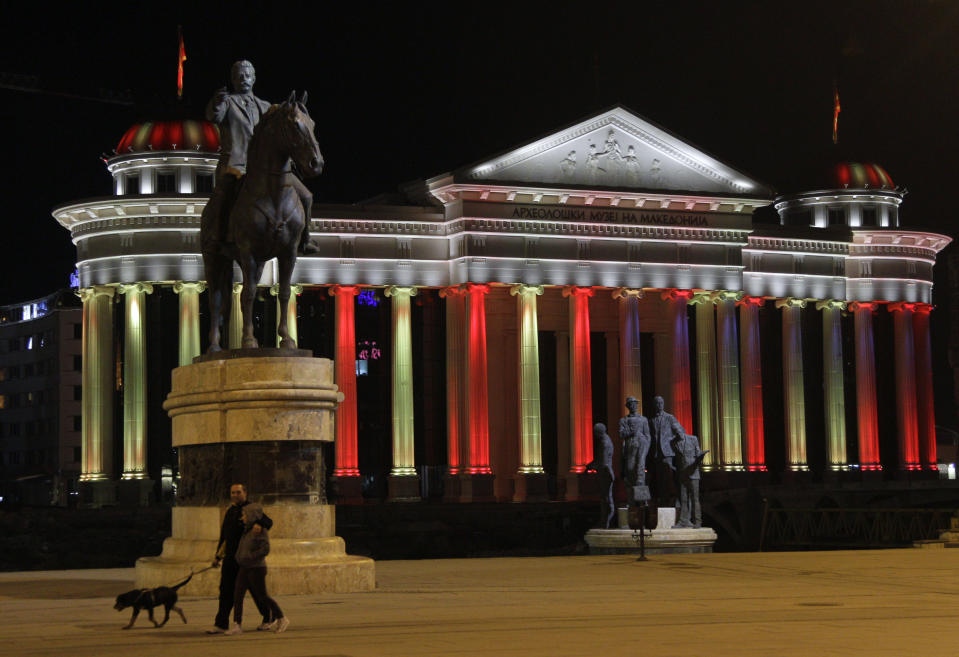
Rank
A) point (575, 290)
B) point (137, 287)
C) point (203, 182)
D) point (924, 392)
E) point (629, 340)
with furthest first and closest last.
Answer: point (924, 392) < point (629, 340) < point (575, 290) < point (203, 182) < point (137, 287)

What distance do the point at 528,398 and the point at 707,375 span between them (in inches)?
409

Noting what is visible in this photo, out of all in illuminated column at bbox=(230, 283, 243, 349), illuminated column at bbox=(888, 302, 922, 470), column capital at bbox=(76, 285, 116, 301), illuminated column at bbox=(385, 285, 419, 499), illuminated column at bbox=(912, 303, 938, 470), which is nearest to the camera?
illuminated column at bbox=(230, 283, 243, 349)

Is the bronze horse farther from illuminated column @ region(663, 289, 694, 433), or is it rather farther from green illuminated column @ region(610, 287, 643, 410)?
illuminated column @ region(663, 289, 694, 433)

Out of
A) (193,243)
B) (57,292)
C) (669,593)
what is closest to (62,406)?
(57,292)

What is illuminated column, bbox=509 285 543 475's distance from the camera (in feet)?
251

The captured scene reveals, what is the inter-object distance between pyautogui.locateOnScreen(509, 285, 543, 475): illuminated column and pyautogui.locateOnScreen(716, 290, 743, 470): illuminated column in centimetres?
1033

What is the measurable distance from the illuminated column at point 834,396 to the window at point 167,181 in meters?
34.7

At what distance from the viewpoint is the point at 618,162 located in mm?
80250

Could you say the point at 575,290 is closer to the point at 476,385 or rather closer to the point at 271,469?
the point at 476,385

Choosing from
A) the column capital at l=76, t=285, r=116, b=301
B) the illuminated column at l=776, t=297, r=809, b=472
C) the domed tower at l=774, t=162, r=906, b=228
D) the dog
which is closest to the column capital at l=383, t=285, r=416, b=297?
the column capital at l=76, t=285, r=116, b=301

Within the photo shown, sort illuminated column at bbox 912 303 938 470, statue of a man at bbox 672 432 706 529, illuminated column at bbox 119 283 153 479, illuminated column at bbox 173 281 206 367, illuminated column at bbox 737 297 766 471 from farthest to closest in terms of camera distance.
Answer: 1. illuminated column at bbox 912 303 938 470
2. illuminated column at bbox 737 297 766 471
3. illuminated column at bbox 119 283 153 479
4. illuminated column at bbox 173 281 206 367
5. statue of a man at bbox 672 432 706 529

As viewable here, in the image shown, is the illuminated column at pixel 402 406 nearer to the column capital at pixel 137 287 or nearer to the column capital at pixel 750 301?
the column capital at pixel 137 287

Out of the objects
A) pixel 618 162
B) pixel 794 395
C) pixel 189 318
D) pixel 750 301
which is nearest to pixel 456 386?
pixel 189 318

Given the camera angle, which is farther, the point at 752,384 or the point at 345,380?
the point at 752,384
